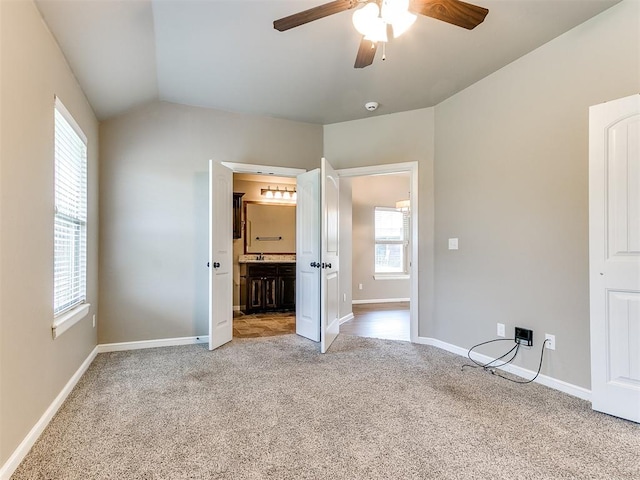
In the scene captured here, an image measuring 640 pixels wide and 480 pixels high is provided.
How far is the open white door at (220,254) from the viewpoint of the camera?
379cm

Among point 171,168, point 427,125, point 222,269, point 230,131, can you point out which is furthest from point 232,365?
point 427,125

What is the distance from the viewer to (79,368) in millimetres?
2969

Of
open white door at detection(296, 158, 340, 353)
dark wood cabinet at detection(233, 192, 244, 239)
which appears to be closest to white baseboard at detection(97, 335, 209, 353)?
open white door at detection(296, 158, 340, 353)

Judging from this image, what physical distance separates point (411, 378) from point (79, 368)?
106 inches

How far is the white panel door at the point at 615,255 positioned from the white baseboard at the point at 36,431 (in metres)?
3.30

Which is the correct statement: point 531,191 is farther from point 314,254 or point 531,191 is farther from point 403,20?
point 314,254

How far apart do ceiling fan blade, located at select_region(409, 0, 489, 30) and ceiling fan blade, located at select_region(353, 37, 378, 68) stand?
0.33 m

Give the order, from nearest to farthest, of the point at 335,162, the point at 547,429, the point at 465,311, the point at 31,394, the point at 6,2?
the point at 6,2 → the point at 31,394 → the point at 547,429 → the point at 465,311 → the point at 335,162

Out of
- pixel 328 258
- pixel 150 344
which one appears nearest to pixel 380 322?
pixel 328 258

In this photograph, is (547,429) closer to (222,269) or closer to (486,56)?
(486,56)

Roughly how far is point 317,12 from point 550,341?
281cm

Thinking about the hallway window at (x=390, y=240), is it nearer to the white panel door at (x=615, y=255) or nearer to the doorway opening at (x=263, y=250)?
the doorway opening at (x=263, y=250)

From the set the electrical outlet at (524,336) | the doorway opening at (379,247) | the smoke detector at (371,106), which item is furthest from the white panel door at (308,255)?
the electrical outlet at (524,336)

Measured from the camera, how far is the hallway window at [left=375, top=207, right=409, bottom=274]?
7.41 m
